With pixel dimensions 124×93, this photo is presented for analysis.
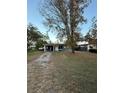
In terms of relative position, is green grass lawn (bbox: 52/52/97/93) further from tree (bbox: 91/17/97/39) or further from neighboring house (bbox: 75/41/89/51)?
tree (bbox: 91/17/97/39)

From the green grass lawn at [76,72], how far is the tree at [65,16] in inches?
4.7

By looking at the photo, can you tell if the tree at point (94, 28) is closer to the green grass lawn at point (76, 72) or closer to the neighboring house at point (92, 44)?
the neighboring house at point (92, 44)

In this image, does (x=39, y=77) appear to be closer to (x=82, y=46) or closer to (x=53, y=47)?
(x=53, y=47)

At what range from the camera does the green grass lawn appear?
1.88 metres

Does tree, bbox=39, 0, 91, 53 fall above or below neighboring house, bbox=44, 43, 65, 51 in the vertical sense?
above

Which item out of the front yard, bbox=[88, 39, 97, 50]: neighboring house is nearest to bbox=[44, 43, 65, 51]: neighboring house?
the front yard

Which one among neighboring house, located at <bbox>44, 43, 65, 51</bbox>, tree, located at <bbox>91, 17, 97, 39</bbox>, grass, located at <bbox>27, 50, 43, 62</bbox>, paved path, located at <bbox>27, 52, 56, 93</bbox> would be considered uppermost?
tree, located at <bbox>91, 17, 97, 39</bbox>

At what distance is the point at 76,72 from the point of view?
1.92m

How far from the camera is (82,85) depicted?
6.22 ft

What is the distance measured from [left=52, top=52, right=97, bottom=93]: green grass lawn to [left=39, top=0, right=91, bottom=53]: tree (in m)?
0.12

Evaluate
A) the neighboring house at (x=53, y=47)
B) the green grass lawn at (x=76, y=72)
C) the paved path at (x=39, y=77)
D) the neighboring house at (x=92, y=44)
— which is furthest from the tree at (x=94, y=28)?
the paved path at (x=39, y=77)
